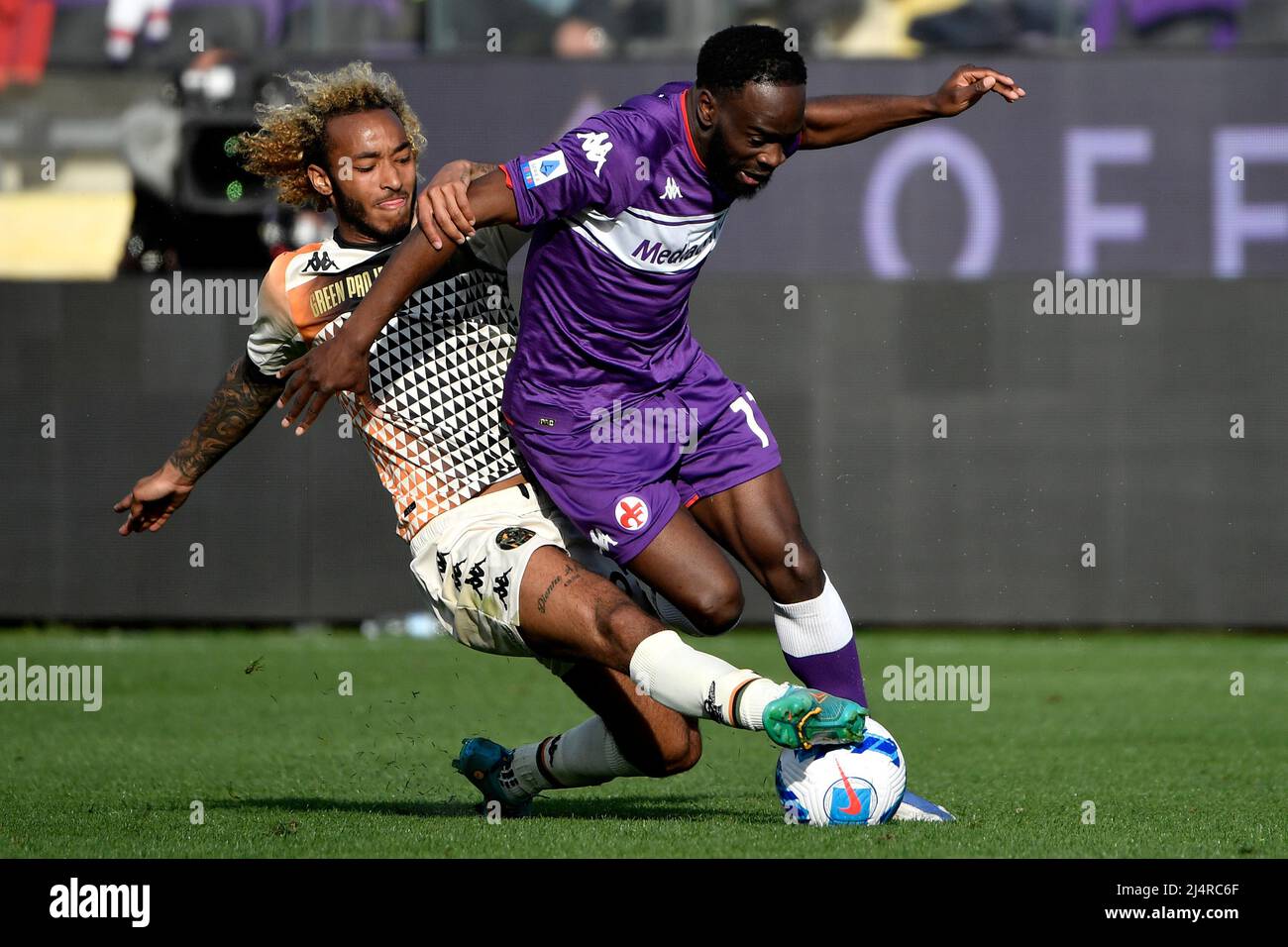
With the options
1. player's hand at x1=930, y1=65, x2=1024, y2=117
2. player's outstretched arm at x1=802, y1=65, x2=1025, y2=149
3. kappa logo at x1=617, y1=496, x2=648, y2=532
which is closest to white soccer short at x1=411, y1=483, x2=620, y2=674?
kappa logo at x1=617, y1=496, x2=648, y2=532

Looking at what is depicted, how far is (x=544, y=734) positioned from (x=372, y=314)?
3979 mm

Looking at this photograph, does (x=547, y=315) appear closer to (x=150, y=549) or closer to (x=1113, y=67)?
(x=150, y=549)

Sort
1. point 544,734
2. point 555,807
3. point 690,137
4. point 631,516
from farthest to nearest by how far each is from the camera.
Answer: point 544,734, point 555,807, point 631,516, point 690,137

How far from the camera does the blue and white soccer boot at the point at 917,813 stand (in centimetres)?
Answer: 589

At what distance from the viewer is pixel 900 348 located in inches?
529

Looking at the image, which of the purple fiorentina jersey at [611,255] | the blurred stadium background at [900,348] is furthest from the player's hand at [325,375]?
the blurred stadium background at [900,348]

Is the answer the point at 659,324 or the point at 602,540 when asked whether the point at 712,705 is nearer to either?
the point at 602,540

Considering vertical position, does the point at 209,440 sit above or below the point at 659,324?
below

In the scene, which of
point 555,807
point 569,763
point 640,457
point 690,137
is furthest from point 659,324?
point 555,807

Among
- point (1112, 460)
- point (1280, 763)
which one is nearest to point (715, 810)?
point (1280, 763)

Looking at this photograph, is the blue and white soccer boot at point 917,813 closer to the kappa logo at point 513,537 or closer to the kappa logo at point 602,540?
the kappa logo at point 602,540

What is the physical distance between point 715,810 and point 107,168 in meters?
10.8

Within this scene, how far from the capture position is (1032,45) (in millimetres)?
14430

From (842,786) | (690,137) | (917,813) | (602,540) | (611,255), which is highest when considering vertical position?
(690,137)
